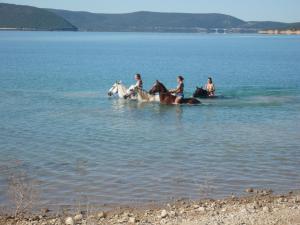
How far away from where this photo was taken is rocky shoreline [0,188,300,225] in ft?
33.6

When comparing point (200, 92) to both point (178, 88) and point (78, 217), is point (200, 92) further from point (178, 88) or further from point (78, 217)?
point (78, 217)

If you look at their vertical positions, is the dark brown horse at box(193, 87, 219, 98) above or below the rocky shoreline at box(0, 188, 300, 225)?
below

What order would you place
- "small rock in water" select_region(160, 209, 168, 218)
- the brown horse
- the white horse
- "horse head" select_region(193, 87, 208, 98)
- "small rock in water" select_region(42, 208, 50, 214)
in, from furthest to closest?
"horse head" select_region(193, 87, 208, 98) < the white horse < the brown horse < "small rock in water" select_region(42, 208, 50, 214) < "small rock in water" select_region(160, 209, 168, 218)

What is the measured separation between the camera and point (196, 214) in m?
11.1

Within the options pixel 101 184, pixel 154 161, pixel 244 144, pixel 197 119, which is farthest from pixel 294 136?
pixel 101 184

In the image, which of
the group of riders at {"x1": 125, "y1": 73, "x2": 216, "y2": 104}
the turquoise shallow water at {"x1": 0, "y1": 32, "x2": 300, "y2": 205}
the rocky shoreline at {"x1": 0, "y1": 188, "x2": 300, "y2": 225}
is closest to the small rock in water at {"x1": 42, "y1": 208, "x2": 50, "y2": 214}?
the rocky shoreline at {"x1": 0, "y1": 188, "x2": 300, "y2": 225}

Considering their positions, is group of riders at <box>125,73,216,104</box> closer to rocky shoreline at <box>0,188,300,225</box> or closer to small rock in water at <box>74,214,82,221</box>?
rocky shoreline at <box>0,188,300,225</box>

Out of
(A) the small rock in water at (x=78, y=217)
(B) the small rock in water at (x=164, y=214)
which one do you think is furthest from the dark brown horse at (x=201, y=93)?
(A) the small rock in water at (x=78, y=217)

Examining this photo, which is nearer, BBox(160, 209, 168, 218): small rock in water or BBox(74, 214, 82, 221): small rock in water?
BBox(74, 214, 82, 221): small rock in water

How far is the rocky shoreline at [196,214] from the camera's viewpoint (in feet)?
33.6

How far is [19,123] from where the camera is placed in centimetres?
2317

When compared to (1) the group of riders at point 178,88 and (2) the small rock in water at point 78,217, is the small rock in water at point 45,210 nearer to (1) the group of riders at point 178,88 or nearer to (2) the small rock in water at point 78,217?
(2) the small rock in water at point 78,217

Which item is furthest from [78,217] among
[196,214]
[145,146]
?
[145,146]

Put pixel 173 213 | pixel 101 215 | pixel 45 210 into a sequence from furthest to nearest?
pixel 45 210 → pixel 101 215 → pixel 173 213
